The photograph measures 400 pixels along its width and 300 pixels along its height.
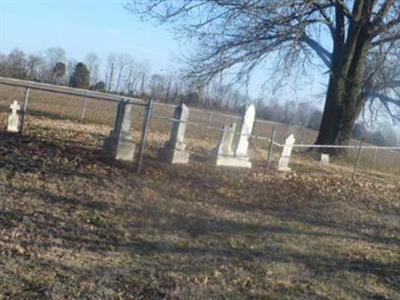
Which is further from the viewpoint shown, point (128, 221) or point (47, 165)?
point (47, 165)

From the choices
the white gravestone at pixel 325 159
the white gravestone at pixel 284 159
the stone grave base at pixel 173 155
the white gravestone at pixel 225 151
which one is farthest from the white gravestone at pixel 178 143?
the white gravestone at pixel 325 159

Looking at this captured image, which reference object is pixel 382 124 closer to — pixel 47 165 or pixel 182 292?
pixel 47 165

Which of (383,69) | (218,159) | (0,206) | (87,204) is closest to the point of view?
(0,206)

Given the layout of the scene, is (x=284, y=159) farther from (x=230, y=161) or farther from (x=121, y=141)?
(x=121, y=141)

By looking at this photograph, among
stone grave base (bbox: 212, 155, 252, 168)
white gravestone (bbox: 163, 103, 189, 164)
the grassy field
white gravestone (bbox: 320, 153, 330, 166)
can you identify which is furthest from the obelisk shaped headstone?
white gravestone (bbox: 320, 153, 330, 166)

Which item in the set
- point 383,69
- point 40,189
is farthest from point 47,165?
point 383,69

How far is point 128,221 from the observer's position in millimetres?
7590

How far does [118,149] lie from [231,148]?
3.59 metres

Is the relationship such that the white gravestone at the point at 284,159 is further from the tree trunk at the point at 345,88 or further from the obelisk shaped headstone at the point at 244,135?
the tree trunk at the point at 345,88

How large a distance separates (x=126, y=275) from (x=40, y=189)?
307 cm

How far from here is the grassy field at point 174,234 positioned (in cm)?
570

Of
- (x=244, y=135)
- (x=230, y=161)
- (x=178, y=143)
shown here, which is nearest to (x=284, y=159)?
(x=244, y=135)

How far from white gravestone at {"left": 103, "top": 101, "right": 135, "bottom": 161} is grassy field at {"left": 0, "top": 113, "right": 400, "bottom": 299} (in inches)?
16.2

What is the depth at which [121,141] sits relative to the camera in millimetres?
11602
